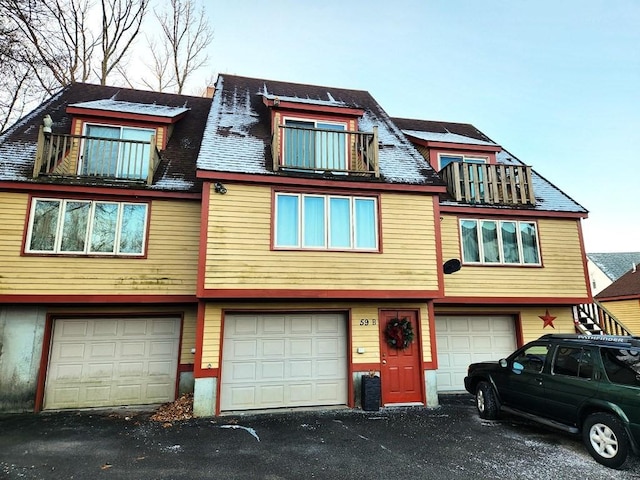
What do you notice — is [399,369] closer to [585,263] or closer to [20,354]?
[585,263]

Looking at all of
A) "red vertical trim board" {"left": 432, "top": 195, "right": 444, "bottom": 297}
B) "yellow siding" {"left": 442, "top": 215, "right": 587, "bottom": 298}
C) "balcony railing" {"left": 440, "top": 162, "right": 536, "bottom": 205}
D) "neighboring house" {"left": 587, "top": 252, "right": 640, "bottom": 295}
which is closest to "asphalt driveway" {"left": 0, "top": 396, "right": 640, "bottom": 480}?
"red vertical trim board" {"left": 432, "top": 195, "right": 444, "bottom": 297}

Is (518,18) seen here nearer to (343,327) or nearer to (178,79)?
(343,327)

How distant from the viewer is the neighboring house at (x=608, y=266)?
96.5 ft

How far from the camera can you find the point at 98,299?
799 centimetres

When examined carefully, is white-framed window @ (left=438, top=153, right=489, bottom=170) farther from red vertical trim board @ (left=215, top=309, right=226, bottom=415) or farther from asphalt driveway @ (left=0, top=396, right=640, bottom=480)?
red vertical trim board @ (left=215, top=309, right=226, bottom=415)

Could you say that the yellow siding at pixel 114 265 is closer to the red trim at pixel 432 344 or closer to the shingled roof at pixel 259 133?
the shingled roof at pixel 259 133

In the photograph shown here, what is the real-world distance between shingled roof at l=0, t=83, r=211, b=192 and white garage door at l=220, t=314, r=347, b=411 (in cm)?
396

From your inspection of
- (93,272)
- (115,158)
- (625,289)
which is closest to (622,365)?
(93,272)

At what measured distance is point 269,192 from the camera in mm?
8203

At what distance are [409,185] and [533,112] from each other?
33.4 feet

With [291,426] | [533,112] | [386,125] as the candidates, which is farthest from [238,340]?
[533,112]

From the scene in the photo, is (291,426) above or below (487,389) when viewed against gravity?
below

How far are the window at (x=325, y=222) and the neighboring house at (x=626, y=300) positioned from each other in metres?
17.6

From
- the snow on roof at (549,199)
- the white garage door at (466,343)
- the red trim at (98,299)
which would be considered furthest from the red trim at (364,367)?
the snow on roof at (549,199)
